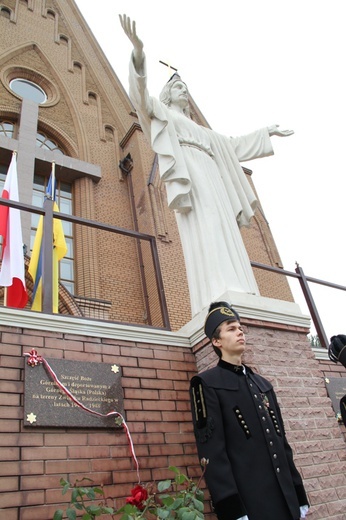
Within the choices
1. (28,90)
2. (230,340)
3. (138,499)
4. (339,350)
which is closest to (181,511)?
(138,499)

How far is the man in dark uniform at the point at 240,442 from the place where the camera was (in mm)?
2373

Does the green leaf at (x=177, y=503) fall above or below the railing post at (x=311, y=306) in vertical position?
below

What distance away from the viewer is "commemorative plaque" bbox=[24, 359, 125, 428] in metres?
3.04

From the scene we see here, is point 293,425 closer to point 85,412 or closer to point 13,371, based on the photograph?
point 85,412

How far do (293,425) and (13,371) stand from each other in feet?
6.89

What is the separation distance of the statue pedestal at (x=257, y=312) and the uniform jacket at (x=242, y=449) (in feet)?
3.27

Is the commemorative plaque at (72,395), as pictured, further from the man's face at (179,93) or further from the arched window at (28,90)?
the arched window at (28,90)

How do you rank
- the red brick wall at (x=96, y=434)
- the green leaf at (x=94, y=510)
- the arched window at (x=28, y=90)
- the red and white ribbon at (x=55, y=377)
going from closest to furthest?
the green leaf at (x=94, y=510)
the red brick wall at (x=96, y=434)
the red and white ribbon at (x=55, y=377)
the arched window at (x=28, y=90)

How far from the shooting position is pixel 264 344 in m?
3.85

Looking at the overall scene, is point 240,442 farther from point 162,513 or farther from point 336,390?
point 336,390

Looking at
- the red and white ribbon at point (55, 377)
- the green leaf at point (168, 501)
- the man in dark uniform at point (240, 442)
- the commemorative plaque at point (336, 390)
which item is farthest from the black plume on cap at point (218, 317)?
the commemorative plaque at point (336, 390)

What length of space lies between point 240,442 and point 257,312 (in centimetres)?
154

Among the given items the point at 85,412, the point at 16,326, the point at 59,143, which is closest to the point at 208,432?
the point at 85,412

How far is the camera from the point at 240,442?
2.58m
